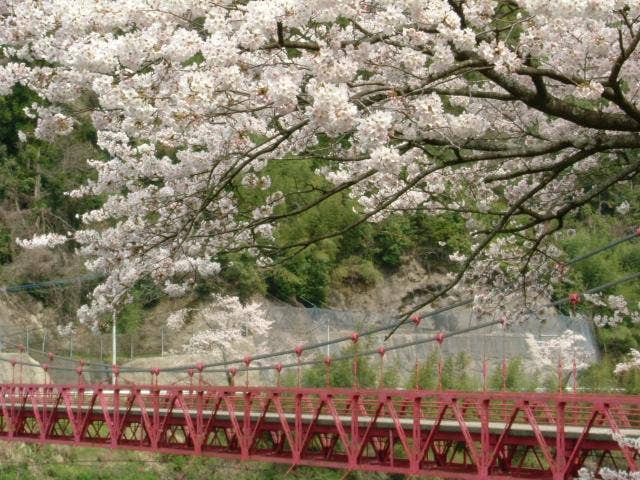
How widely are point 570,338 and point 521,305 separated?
20219 mm

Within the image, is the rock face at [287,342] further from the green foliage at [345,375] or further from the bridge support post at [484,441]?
the bridge support post at [484,441]

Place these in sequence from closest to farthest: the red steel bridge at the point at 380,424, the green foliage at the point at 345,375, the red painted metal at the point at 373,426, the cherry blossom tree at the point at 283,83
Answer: the cherry blossom tree at the point at 283,83
the red steel bridge at the point at 380,424
the red painted metal at the point at 373,426
the green foliage at the point at 345,375

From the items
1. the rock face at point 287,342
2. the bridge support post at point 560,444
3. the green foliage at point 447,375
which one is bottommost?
the bridge support post at point 560,444

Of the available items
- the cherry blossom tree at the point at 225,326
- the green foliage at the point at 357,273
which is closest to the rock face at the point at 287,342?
the cherry blossom tree at the point at 225,326

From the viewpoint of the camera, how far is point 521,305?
10.4 m

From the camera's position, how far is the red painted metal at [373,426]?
14078mm

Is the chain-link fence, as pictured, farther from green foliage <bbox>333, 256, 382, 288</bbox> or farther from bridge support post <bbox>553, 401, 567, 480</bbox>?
bridge support post <bbox>553, 401, 567, 480</bbox>

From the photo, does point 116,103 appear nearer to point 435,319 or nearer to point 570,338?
point 570,338

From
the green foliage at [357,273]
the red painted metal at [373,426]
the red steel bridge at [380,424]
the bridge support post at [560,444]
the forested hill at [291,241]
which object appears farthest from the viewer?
the green foliage at [357,273]

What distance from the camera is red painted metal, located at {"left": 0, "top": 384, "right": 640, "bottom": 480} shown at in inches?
554

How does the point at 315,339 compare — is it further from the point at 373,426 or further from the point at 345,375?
the point at 373,426

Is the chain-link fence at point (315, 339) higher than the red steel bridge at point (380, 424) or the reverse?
higher

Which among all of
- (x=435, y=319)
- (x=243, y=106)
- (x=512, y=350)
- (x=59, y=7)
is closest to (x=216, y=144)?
(x=243, y=106)

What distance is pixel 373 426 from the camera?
17125mm
